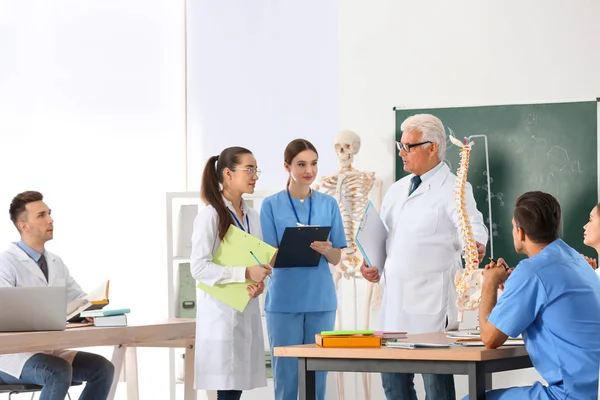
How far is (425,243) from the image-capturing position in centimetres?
414

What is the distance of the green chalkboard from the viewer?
5543 millimetres

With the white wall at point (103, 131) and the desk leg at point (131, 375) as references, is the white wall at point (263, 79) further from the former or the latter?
the desk leg at point (131, 375)

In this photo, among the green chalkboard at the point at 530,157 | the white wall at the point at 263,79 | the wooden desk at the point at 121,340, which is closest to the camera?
the wooden desk at the point at 121,340

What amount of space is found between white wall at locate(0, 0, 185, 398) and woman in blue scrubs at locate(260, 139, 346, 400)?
2.37 metres

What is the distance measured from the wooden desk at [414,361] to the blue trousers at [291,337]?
128 centimetres

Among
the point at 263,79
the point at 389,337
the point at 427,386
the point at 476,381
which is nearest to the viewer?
the point at 476,381

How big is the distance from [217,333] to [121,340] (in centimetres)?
43

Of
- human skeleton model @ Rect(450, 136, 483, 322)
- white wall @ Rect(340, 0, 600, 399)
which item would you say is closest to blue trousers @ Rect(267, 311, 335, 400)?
human skeleton model @ Rect(450, 136, 483, 322)

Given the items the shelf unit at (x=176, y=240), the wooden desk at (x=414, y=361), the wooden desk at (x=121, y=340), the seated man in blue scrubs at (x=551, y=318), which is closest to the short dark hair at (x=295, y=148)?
the wooden desk at (x=121, y=340)

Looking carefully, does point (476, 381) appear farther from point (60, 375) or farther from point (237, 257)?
point (60, 375)

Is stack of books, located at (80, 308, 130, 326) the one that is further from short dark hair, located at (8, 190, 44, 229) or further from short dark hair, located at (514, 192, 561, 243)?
short dark hair, located at (514, 192, 561, 243)

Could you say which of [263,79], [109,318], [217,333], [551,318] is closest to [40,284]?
[109,318]

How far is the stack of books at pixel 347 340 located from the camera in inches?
119

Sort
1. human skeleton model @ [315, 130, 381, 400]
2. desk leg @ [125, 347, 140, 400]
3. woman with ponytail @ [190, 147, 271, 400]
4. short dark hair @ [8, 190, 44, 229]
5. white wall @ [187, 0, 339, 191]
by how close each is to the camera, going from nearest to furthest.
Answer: woman with ponytail @ [190, 147, 271, 400], short dark hair @ [8, 190, 44, 229], desk leg @ [125, 347, 140, 400], human skeleton model @ [315, 130, 381, 400], white wall @ [187, 0, 339, 191]
